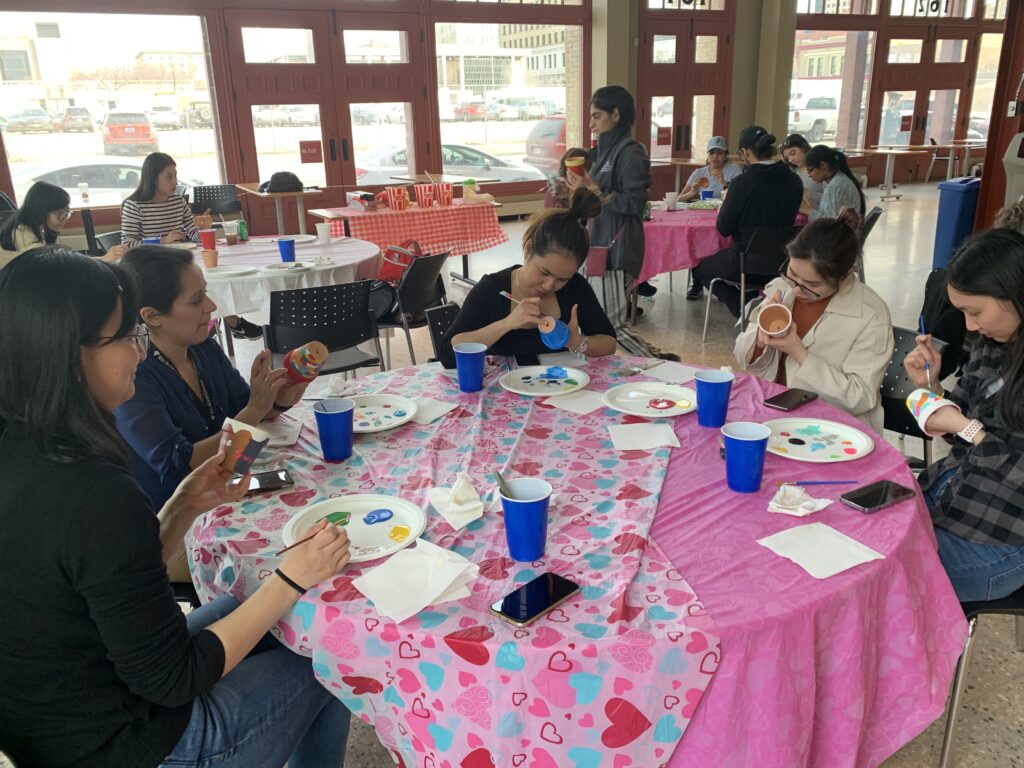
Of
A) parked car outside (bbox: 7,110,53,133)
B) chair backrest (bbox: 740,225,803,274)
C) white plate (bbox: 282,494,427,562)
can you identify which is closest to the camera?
white plate (bbox: 282,494,427,562)

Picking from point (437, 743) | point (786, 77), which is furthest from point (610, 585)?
point (786, 77)

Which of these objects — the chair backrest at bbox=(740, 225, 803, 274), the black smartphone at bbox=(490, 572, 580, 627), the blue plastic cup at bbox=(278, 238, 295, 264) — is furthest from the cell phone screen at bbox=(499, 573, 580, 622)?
the chair backrest at bbox=(740, 225, 803, 274)

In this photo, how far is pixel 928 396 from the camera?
177 cm

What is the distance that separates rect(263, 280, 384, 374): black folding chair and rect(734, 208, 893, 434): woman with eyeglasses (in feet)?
6.22

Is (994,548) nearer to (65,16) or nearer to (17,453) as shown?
(17,453)

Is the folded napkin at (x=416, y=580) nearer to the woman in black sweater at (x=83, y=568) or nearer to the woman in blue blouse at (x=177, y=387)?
the woman in black sweater at (x=83, y=568)

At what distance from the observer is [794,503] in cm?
143

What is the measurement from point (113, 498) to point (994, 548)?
1.78m

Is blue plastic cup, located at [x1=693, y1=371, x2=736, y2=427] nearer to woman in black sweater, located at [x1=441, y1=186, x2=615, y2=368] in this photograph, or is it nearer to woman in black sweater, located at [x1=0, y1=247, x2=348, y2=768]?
woman in black sweater, located at [x1=441, y1=186, x2=615, y2=368]

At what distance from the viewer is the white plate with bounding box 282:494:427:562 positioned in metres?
1.36

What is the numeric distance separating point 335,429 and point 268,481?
19 centimetres

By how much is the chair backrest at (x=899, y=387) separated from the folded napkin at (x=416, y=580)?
5.71 ft

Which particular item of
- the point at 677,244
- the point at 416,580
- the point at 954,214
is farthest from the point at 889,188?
the point at 416,580

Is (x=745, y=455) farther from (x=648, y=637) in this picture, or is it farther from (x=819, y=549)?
(x=648, y=637)
